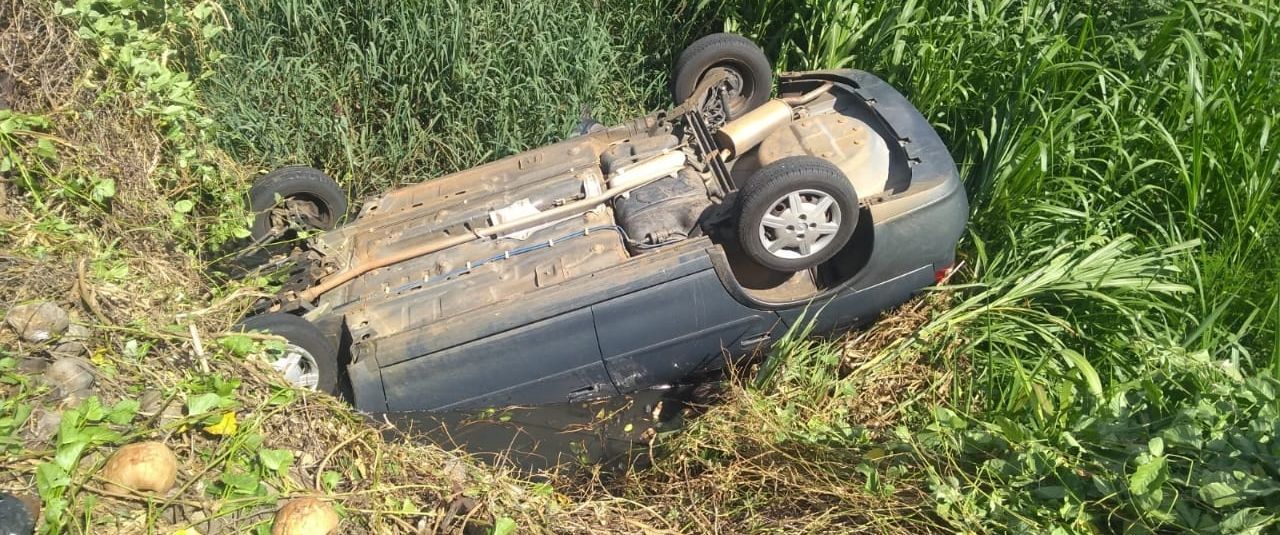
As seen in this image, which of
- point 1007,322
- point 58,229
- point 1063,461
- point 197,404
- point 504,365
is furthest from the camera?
point 1007,322

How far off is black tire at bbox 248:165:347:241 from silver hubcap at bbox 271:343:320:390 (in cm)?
133

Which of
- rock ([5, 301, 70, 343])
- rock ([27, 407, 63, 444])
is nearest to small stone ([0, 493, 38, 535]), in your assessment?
rock ([27, 407, 63, 444])

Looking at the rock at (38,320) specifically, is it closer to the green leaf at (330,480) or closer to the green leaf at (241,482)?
the green leaf at (241,482)

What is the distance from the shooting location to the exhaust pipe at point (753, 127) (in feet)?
16.7

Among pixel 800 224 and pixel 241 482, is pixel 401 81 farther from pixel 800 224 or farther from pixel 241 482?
pixel 241 482

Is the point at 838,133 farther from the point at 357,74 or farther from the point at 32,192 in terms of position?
the point at 32,192

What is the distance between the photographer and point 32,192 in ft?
13.8

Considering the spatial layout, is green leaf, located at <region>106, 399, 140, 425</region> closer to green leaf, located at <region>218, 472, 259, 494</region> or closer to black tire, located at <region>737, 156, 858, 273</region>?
green leaf, located at <region>218, 472, 259, 494</region>

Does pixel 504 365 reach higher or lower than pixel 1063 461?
higher

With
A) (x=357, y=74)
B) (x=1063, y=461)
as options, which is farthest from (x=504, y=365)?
(x=357, y=74)

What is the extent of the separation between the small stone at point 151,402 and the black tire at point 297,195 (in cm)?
218

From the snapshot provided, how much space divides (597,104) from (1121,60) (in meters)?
3.53

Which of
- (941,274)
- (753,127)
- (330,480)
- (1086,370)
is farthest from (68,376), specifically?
(1086,370)

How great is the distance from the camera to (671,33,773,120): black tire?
5.71m
